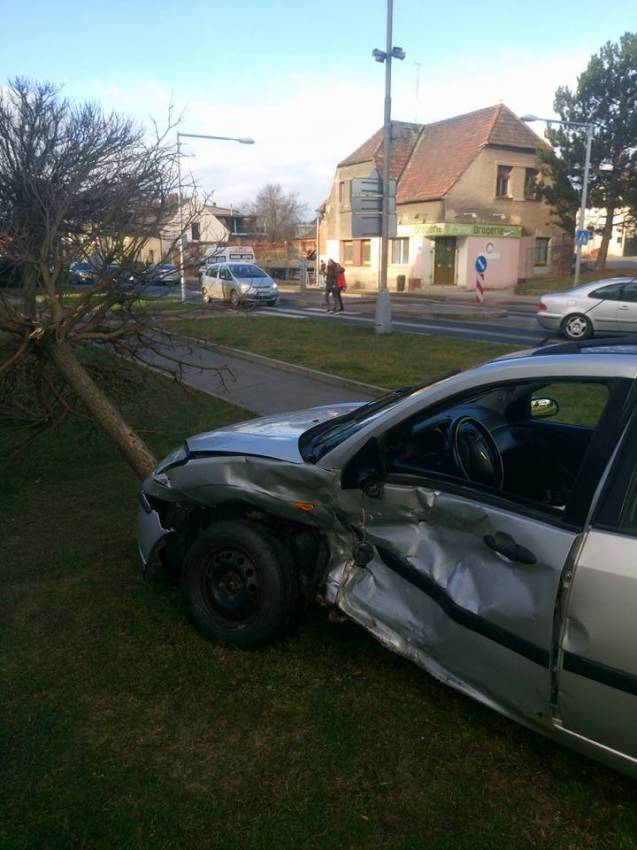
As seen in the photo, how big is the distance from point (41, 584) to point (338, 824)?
2619 millimetres

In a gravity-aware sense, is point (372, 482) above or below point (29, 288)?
below

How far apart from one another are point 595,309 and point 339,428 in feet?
46.1

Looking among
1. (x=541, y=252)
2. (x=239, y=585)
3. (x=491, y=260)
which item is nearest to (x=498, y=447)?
(x=239, y=585)

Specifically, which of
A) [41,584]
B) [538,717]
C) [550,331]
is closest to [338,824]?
[538,717]

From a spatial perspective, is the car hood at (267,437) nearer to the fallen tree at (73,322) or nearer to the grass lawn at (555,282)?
the fallen tree at (73,322)

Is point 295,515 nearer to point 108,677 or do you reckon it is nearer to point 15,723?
point 108,677

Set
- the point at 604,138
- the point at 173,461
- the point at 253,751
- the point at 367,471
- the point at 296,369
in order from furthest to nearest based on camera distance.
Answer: the point at 604,138
the point at 296,369
the point at 173,461
the point at 367,471
the point at 253,751

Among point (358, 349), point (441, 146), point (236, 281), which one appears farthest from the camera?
point (441, 146)

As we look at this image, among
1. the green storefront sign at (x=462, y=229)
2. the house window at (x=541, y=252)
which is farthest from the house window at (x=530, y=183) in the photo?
the house window at (x=541, y=252)

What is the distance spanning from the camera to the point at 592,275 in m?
36.9

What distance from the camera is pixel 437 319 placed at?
2286 centimetres

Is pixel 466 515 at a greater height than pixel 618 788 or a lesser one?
greater

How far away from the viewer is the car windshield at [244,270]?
27.4 meters

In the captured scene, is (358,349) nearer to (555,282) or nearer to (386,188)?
(386,188)
